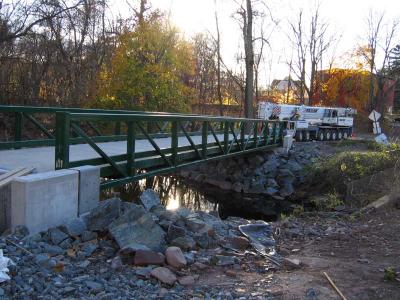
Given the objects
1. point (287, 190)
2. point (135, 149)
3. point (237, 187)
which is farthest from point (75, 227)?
point (237, 187)

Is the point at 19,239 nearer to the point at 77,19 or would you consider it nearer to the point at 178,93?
the point at 178,93

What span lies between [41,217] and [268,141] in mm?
15487

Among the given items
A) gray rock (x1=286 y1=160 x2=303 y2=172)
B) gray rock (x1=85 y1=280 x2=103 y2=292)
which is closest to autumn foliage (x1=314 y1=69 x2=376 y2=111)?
gray rock (x1=286 y1=160 x2=303 y2=172)

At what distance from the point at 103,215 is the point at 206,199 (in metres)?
12.2

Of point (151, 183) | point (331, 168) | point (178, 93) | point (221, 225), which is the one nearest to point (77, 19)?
point (178, 93)

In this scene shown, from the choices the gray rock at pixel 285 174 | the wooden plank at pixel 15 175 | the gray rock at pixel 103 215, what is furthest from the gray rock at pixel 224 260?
the gray rock at pixel 285 174

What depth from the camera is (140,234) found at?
585 centimetres

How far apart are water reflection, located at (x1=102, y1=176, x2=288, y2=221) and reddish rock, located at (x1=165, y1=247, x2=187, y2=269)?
31.7ft

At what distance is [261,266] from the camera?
5805 millimetres

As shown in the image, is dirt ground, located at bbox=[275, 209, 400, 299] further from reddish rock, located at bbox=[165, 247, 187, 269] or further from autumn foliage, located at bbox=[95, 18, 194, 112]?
autumn foliage, located at bbox=[95, 18, 194, 112]

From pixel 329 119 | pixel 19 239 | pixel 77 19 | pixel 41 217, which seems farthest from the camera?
pixel 329 119

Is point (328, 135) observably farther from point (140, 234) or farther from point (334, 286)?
point (334, 286)

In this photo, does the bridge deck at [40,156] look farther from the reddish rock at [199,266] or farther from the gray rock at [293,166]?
the gray rock at [293,166]

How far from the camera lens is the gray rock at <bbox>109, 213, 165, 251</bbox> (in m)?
5.73
